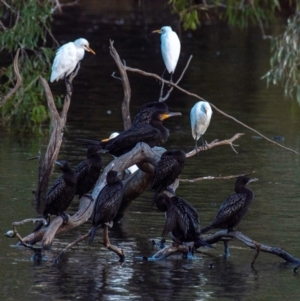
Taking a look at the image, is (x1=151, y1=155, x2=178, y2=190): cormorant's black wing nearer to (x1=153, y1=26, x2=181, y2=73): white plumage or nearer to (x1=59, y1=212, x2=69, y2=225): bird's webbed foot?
(x1=59, y1=212, x2=69, y2=225): bird's webbed foot

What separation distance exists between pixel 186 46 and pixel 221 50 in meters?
1.32

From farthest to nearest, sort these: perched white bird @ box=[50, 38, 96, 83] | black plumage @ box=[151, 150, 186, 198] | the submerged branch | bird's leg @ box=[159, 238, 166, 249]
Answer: perched white bird @ box=[50, 38, 96, 83], bird's leg @ box=[159, 238, 166, 249], black plumage @ box=[151, 150, 186, 198], the submerged branch

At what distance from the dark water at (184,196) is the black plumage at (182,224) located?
221 millimetres

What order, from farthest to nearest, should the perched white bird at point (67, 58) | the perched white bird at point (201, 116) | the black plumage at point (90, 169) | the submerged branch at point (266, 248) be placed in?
the perched white bird at point (67, 58)
the perched white bird at point (201, 116)
the black plumage at point (90, 169)
the submerged branch at point (266, 248)

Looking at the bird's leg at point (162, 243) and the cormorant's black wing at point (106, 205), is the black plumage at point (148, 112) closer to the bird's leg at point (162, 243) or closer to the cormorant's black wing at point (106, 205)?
the bird's leg at point (162, 243)

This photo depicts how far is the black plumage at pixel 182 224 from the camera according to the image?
31.8 ft

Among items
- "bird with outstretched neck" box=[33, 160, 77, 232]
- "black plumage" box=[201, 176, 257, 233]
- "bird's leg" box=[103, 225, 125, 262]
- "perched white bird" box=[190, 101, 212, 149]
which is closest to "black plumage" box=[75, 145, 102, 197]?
"bird with outstretched neck" box=[33, 160, 77, 232]

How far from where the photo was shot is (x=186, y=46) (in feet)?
117

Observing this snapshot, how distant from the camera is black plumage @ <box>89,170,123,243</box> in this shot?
9.46 meters

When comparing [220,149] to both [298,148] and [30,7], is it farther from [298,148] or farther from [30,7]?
[30,7]

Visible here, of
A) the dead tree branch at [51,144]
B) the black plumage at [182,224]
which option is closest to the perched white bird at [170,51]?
the dead tree branch at [51,144]

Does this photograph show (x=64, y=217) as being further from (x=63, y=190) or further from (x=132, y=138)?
(x=132, y=138)

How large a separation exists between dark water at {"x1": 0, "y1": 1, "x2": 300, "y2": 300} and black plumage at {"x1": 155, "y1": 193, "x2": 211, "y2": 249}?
0.22m

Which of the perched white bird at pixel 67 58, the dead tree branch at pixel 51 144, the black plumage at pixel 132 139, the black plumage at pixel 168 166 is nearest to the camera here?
the black plumage at pixel 168 166
